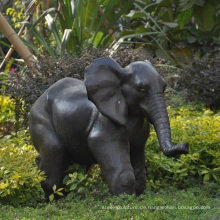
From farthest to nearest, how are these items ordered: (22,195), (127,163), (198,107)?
1. (198,107)
2. (22,195)
3. (127,163)

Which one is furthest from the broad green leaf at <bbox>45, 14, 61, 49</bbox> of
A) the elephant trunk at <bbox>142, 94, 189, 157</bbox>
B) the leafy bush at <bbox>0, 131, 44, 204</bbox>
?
the elephant trunk at <bbox>142, 94, 189, 157</bbox>

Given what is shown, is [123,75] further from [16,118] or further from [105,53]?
[16,118]

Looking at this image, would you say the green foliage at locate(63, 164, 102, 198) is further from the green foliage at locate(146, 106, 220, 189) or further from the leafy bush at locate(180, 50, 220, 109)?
the leafy bush at locate(180, 50, 220, 109)

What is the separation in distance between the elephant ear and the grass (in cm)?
62

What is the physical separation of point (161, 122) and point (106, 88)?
1.70 ft

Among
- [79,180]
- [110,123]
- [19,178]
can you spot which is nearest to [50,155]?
[79,180]

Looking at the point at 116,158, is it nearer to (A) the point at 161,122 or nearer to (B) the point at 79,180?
(A) the point at 161,122

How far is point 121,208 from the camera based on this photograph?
3.69 meters

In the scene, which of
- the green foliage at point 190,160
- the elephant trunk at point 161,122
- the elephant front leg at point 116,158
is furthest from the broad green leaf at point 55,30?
the elephant trunk at point 161,122

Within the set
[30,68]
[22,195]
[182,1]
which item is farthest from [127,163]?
[182,1]

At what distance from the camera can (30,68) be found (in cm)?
682

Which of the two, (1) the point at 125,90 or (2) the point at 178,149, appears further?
(1) the point at 125,90

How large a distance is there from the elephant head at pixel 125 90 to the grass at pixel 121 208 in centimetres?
58

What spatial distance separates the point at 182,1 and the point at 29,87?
500cm
